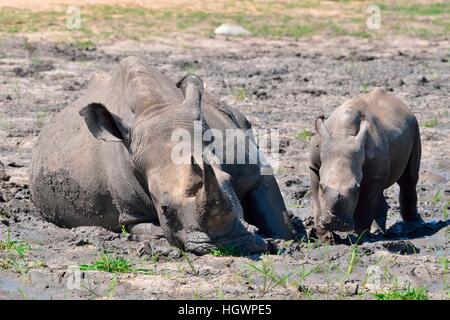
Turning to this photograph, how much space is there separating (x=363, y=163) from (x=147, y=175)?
6.49 ft

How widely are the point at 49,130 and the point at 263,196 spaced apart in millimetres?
2145

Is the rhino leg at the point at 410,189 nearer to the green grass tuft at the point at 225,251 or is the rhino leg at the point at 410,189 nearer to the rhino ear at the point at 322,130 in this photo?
the rhino ear at the point at 322,130

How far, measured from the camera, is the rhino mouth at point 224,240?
282 inches

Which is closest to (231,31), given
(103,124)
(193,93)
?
(193,93)

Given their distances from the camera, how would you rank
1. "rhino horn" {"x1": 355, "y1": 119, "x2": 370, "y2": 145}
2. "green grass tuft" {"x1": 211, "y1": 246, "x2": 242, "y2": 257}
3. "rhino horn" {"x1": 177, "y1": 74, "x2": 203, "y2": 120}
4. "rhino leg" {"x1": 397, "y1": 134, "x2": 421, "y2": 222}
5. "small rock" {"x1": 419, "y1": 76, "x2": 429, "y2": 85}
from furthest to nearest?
"small rock" {"x1": 419, "y1": 76, "x2": 429, "y2": 85}, "rhino leg" {"x1": 397, "y1": 134, "x2": 421, "y2": 222}, "rhino horn" {"x1": 355, "y1": 119, "x2": 370, "y2": 145}, "rhino horn" {"x1": 177, "y1": 74, "x2": 203, "y2": 120}, "green grass tuft" {"x1": 211, "y1": 246, "x2": 242, "y2": 257}

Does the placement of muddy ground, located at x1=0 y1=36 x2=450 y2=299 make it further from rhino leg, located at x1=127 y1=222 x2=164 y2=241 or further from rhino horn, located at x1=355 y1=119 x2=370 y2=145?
rhino horn, located at x1=355 y1=119 x2=370 y2=145

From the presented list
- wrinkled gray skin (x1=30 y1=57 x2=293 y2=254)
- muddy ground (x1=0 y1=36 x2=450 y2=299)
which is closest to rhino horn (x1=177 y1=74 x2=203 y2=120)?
wrinkled gray skin (x1=30 y1=57 x2=293 y2=254)

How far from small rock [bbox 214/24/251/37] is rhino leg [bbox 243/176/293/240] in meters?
11.7

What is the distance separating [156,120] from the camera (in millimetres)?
7734

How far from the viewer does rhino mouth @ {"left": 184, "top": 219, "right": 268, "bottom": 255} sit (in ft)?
23.5

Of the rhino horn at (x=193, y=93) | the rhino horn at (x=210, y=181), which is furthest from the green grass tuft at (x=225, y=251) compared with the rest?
the rhino horn at (x=193, y=93)
